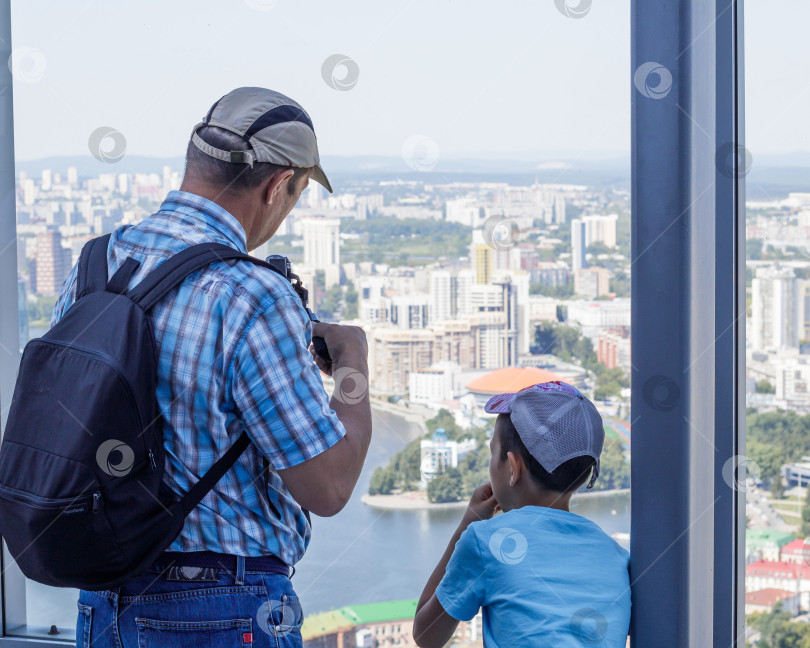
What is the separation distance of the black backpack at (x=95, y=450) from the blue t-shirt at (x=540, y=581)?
52 centimetres

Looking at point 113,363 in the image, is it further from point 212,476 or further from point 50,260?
point 50,260

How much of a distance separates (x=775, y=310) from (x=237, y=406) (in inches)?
40.0

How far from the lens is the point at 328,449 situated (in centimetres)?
114

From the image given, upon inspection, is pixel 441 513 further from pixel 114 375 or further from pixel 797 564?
pixel 114 375

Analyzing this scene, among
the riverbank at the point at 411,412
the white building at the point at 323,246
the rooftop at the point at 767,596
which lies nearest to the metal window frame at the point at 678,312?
the rooftop at the point at 767,596

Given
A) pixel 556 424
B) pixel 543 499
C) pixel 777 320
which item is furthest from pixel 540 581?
pixel 777 320

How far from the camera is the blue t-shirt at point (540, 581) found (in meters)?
1.29

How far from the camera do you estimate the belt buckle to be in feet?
3.92

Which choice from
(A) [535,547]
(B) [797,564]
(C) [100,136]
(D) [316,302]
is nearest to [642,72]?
(A) [535,547]

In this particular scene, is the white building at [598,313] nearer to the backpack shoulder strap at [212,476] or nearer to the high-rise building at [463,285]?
the high-rise building at [463,285]

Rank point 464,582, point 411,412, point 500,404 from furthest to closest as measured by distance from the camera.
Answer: point 411,412 → point 500,404 → point 464,582

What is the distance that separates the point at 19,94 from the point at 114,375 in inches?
59.2

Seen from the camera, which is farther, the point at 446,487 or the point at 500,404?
the point at 446,487

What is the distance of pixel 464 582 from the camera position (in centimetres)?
141
